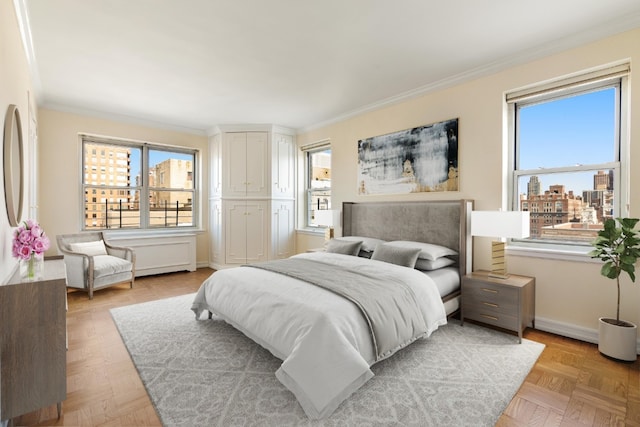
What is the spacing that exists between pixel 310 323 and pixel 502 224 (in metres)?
2.00

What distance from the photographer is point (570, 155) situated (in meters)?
2.90

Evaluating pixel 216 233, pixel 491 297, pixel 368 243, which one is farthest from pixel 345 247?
pixel 216 233

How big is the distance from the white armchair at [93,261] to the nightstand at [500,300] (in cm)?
440

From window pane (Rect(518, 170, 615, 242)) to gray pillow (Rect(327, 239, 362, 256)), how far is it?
1816 mm

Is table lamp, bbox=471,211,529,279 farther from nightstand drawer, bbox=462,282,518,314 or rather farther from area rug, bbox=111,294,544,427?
area rug, bbox=111,294,544,427

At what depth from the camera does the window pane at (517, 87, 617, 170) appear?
2717mm

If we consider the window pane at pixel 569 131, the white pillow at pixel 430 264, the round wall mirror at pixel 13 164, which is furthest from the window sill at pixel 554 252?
the round wall mirror at pixel 13 164

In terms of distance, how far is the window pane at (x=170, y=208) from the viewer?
553 centimetres

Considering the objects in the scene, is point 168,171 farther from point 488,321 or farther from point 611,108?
point 611,108

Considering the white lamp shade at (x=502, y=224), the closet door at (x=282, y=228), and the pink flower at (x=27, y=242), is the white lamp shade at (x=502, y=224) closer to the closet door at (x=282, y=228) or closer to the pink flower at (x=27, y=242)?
the pink flower at (x=27, y=242)

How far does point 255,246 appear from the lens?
555cm

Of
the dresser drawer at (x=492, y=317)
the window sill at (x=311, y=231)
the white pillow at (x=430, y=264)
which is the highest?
the window sill at (x=311, y=231)

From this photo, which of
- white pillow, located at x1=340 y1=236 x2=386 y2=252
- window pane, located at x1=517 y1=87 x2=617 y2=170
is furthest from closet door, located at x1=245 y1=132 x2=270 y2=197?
window pane, located at x1=517 y1=87 x2=617 y2=170

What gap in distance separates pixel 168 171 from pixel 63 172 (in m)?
1.52
